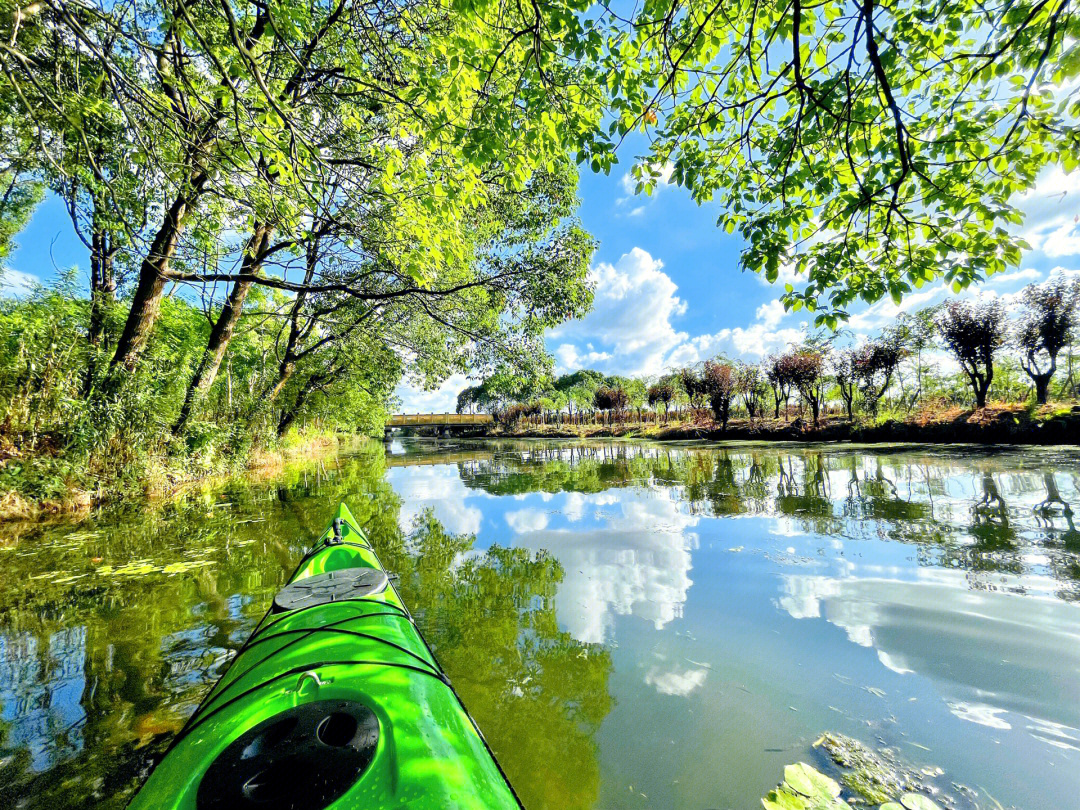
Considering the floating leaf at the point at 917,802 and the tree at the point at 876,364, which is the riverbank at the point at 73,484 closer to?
the floating leaf at the point at 917,802

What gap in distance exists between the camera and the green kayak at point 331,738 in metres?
0.93

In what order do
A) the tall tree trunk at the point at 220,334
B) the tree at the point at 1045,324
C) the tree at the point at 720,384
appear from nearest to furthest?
1. the tall tree trunk at the point at 220,334
2. the tree at the point at 1045,324
3. the tree at the point at 720,384

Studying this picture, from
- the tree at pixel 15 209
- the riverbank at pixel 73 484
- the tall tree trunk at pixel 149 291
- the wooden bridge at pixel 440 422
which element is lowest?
the riverbank at pixel 73 484

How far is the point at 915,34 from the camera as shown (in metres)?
2.72

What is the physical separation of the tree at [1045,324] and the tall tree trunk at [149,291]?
23.8 m

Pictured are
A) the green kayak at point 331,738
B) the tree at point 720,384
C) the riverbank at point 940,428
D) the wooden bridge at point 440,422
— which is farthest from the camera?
the wooden bridge at point 440,422

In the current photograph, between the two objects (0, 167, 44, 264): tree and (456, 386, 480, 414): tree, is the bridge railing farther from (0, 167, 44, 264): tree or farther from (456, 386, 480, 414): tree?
(0, 167, 44, 264): tree

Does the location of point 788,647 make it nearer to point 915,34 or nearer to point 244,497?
point 915,34

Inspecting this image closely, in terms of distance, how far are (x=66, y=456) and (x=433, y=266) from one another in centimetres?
547

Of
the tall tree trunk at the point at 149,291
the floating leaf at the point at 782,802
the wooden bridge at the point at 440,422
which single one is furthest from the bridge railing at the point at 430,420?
the floating leaf at the point at 782,802

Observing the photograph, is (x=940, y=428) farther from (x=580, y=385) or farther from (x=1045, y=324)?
(x=580, y=385)

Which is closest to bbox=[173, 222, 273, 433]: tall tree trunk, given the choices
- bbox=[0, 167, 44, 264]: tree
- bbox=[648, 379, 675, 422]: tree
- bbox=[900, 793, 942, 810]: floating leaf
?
bbox=[900, 793, 942, 810]: floating leaf

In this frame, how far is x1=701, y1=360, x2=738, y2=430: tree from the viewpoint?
22328 millimetres

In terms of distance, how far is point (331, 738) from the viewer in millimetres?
1127
